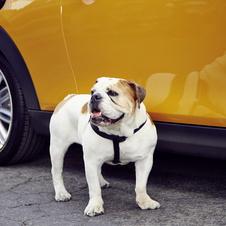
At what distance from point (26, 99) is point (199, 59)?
1451mm

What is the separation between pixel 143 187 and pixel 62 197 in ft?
1.85

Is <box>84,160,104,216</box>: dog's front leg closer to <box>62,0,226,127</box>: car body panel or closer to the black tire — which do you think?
<box>62,0,226,127</box>: car body panel

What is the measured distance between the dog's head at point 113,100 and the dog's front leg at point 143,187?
36 cm

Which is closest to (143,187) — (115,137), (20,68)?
(115,137)

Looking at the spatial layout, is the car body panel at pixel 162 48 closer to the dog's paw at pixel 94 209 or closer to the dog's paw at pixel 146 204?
the dog's paw at pixel 146 204

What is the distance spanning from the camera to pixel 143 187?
2051 millimetres

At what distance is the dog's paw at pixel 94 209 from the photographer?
6.42 ft

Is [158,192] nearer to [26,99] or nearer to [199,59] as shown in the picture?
[199,59]

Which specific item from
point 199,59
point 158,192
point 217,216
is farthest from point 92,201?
point 199,59

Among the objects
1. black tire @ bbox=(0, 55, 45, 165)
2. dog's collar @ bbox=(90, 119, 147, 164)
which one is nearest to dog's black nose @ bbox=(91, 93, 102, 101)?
dog's collar @ bbox=(90, 119, 147, 164)

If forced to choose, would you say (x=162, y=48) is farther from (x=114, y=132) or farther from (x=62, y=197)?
(x=62, y=197)

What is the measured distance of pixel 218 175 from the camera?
2.61 metres

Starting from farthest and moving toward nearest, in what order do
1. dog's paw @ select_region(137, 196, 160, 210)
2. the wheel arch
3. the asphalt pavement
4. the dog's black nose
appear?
the wheel arch
dog's paw @ select_region(137, 196, 160, 210)
the asphalt pavement
the dog's black nose

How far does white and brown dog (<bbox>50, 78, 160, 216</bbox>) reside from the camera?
5.98ft
